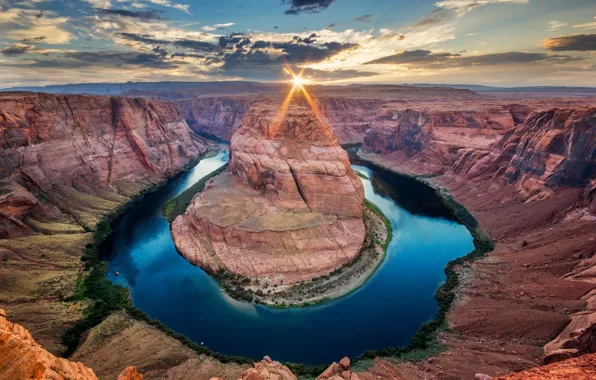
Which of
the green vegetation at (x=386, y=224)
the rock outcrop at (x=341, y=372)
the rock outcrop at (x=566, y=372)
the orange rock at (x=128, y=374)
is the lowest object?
the green vegetation at (x=386, y=224)

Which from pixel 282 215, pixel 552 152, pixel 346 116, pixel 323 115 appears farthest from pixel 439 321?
pixel 346 116

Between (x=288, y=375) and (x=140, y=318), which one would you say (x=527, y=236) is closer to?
(x=288, y=375)

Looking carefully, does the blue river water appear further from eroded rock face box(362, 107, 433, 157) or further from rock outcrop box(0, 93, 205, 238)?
eroded rock face box(362, 107, 433, 157)

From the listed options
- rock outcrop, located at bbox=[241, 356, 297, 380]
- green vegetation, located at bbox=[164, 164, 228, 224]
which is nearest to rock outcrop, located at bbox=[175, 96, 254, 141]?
green vegetation, located at bbox=[164, 164, 228, 224]

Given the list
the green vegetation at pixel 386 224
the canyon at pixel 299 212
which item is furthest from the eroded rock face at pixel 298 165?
the green vegetation at pixel 386 224

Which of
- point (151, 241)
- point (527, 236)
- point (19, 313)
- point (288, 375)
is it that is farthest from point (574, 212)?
point (19, 313)

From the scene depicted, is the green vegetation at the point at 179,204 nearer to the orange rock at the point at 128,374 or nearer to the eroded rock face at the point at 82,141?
the eroded rock face at the point at 82,141
